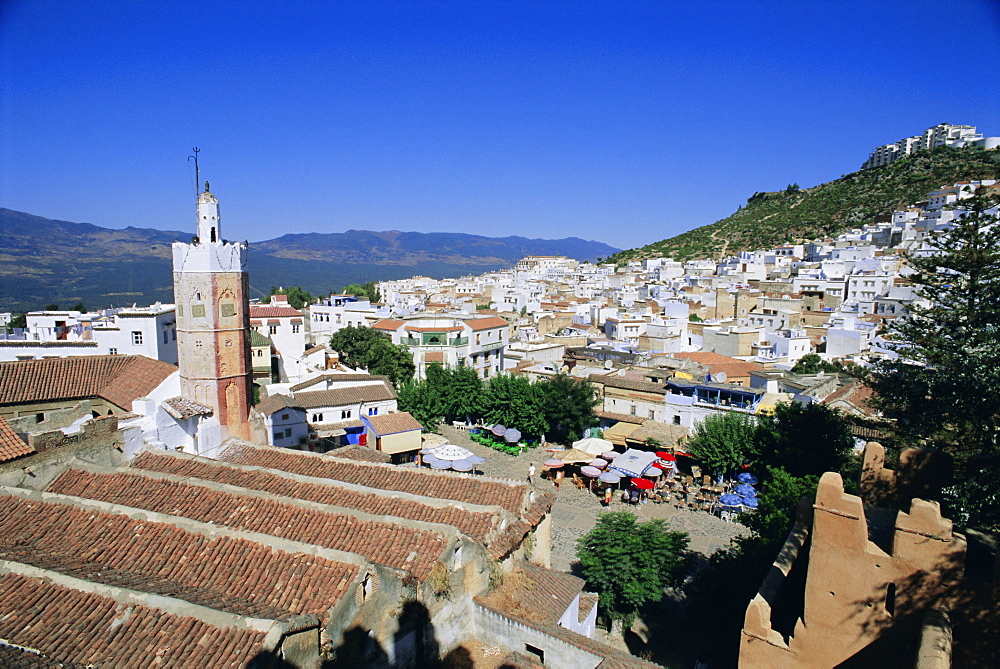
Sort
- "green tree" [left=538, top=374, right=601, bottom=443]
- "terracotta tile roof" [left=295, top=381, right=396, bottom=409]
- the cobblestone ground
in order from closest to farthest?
1. the cobblestone ground
2. "terracotta tile roof" [left=295, top=381, right=396, bottom=409]
3. "green tree" [left=538, top=374, right=601, bottom=443]

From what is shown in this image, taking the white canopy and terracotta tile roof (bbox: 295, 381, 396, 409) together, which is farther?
terracotta tile roof (bbox: 295, 381, 396, 409)

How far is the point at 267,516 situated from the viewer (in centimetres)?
931

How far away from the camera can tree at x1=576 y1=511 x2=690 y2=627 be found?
531 inches

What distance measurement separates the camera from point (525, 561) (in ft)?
33.9

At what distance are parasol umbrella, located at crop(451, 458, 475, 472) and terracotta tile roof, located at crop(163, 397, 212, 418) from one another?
953cm

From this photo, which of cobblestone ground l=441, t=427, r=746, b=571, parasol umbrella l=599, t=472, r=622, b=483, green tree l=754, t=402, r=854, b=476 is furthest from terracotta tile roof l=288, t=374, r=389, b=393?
green tree l=754, t=402, r=854, b=476

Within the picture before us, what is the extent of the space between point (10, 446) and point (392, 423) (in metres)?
15.2

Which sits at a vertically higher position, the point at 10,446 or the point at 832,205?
the point at 832,205

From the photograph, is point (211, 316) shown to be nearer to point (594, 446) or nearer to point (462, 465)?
point (462, 465)

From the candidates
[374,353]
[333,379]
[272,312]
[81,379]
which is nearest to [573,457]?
[333,379]

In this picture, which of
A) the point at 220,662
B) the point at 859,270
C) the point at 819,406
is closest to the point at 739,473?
the point at 819,406

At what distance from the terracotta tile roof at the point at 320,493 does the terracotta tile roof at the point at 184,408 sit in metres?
1.63

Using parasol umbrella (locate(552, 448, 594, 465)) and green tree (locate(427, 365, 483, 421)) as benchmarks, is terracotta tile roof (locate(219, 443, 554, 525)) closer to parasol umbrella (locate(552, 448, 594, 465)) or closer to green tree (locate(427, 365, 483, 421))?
parasol umbrella (locate(552, 448, 594, 465))

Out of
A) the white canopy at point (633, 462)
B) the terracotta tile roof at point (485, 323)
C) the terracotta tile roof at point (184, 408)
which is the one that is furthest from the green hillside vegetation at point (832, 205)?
the terracotta tile roof at point (184, 408)
